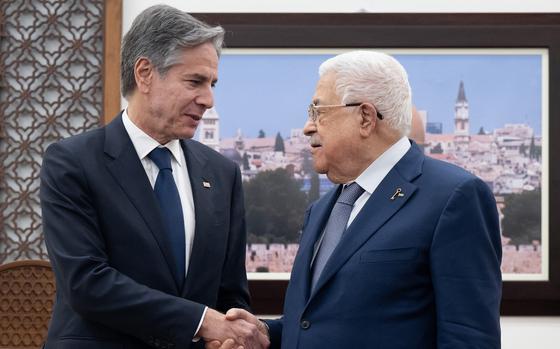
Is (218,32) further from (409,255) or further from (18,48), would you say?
(18,48)

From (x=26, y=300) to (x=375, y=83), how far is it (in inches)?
82.7

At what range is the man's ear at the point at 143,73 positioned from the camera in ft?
7.42

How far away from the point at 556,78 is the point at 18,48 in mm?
2376

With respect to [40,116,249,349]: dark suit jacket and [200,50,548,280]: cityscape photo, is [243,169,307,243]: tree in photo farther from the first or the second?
[40,116,249,349]: dark suit jacket

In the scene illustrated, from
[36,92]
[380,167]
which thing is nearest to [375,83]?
[380,167]

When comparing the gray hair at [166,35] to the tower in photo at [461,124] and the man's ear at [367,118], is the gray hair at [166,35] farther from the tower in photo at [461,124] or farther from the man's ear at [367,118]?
the tower in photo at [461,124]

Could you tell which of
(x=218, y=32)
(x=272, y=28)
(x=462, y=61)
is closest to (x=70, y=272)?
(x=218, y=32)

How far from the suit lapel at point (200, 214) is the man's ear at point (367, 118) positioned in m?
0.51

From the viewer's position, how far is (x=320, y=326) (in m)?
1.92

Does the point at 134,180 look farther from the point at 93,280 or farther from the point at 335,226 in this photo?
the point at 335,226

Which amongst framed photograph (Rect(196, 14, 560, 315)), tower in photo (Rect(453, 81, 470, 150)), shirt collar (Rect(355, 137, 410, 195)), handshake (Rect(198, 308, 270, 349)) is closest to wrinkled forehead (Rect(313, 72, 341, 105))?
shirt collar (Rect(355, 137, 410, 195))

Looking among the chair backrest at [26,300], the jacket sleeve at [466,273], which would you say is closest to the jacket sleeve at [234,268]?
the jacket sleeve at [466,273]

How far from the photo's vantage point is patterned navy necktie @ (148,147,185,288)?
219 centimetres

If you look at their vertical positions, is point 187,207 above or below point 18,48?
below
